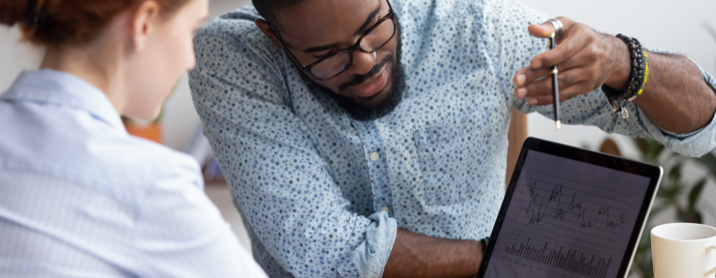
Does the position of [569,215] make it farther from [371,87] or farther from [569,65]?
[371,87]

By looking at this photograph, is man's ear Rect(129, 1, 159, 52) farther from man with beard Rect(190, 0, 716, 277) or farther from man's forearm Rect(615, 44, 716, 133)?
man's forearm Rect(615, 44, 716, 133)

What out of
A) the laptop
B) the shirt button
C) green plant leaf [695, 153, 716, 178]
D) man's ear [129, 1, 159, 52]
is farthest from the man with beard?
green plant leaf [695, 153, 716, 178]

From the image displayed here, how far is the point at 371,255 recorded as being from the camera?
112 centimetres

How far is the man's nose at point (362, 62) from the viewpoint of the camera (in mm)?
1185

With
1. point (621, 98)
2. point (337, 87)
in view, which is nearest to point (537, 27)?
point (621, 98)

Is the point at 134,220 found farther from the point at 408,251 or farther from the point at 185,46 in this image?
the point at 408,251

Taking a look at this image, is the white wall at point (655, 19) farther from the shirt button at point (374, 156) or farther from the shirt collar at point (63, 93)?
the shirt collar at point (63, 93)

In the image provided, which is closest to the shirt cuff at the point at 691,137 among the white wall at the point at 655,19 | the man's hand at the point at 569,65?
the man's hand at the point at 569,65

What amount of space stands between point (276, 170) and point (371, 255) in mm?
255

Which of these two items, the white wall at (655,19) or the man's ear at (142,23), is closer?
the man's ear at (142,23)

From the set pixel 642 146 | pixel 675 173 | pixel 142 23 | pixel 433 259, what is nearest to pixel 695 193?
pixel 675 173

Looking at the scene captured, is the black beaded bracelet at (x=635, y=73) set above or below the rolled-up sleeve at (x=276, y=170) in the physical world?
above

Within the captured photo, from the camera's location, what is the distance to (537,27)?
3.24ft

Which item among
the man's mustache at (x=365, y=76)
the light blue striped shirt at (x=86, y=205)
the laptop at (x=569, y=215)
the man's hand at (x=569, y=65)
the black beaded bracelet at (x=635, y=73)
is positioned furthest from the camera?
the man's mustache at (x=365, y=76)
